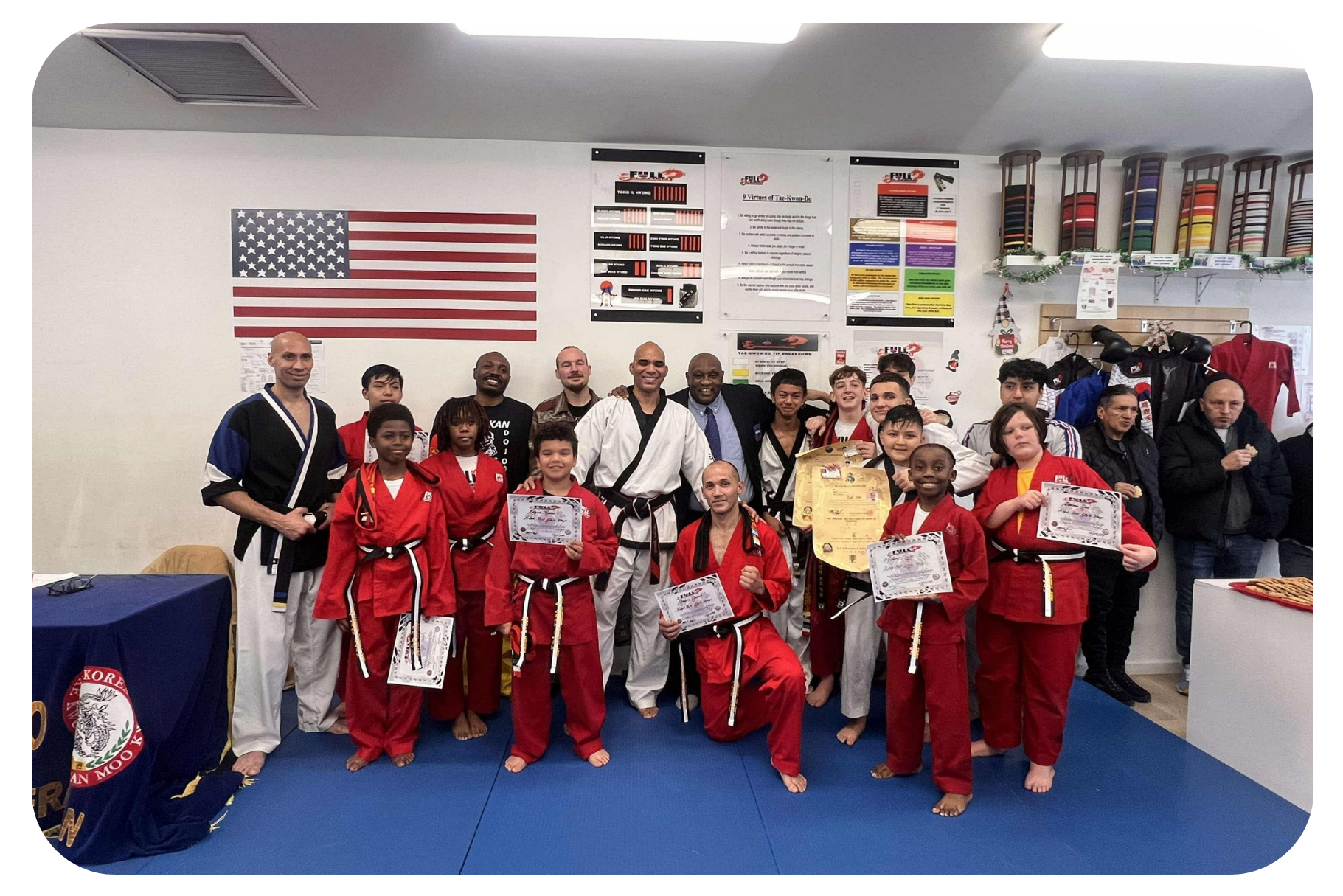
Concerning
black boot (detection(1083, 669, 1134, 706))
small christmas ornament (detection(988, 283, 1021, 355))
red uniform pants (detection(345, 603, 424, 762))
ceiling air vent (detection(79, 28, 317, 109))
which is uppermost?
ceiling air vent (detection(79, 28, 317, 109))

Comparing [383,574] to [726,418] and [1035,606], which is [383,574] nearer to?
[726,418]

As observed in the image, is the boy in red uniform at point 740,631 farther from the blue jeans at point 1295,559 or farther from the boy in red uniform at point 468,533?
the blue jeans at point 1295,559

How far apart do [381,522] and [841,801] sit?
240 cm

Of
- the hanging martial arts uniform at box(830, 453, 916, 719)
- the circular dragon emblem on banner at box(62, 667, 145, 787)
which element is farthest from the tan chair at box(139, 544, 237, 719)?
the hanging martial arts uniform at box(830, 453, 916, 719)

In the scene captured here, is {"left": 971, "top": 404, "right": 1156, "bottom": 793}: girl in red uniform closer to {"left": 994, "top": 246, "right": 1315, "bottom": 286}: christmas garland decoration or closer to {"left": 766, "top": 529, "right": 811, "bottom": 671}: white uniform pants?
{"left": 766, "top": 529, "right": 811, "bottom": 671}: white uniform pants

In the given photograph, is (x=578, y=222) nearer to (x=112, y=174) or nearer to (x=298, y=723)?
(x=112, y=174)

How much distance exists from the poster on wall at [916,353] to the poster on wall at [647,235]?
4.05ft

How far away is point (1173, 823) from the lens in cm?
278

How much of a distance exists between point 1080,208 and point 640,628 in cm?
412

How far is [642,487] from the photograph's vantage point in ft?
12.4

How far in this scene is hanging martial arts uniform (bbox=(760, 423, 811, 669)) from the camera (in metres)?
3.91

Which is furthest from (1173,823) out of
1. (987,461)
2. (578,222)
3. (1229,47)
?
(578,222)

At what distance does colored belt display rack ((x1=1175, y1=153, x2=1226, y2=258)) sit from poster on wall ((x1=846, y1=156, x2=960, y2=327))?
A: 1565 millimetres

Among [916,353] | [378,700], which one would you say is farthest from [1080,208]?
[378,700]
